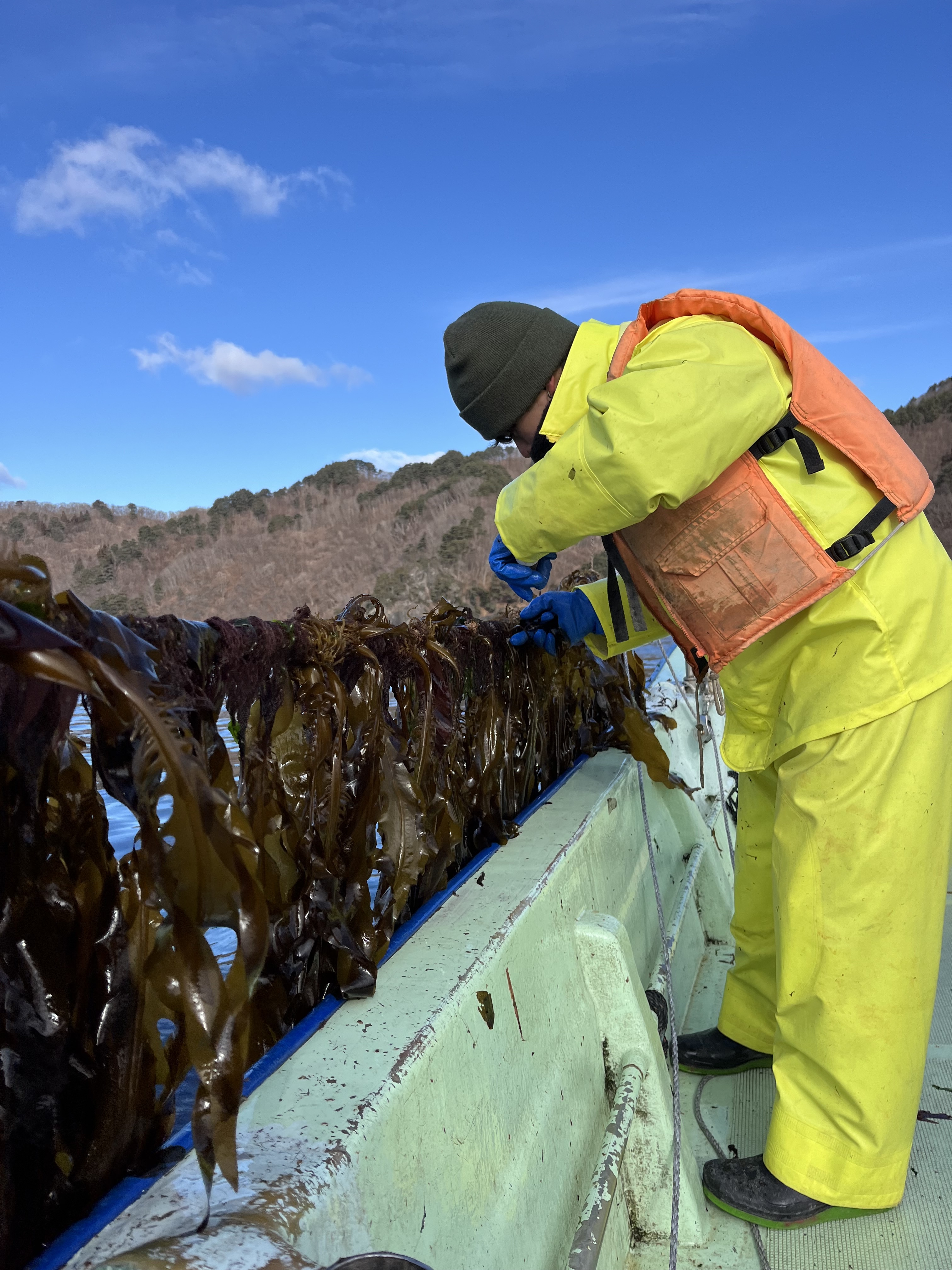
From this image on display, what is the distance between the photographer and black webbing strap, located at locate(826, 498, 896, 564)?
5.57 ft

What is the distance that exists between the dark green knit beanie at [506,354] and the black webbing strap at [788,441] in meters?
0.49

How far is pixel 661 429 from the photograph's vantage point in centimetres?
152

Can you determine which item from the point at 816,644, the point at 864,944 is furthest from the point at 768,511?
the point at 864,944

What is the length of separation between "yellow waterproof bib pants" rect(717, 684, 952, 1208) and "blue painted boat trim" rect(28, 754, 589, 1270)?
0.71 metres

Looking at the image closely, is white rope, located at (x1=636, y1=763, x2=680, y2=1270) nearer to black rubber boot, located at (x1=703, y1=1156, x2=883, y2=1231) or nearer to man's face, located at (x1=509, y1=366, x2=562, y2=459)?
black rubber boot, located at (x1=703, y1=1156, x2=883, y2=1231)

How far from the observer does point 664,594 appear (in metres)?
1.96

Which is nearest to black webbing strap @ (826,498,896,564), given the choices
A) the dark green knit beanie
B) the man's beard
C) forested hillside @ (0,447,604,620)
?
the man's beard

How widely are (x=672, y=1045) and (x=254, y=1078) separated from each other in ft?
4.50

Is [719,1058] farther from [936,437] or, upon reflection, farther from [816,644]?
[936,437]

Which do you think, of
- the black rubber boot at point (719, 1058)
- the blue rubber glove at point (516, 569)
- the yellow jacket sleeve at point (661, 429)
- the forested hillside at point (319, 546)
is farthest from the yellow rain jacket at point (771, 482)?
the forested hillside at point (319, 546)

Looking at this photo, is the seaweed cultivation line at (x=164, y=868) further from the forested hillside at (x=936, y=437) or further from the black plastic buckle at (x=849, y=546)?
the forested hillside at (x=936, y=437)

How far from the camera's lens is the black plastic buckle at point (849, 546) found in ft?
5.57

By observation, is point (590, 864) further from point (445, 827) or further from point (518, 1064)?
point (518, 1064)

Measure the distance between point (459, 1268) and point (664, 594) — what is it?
129 centimetres
